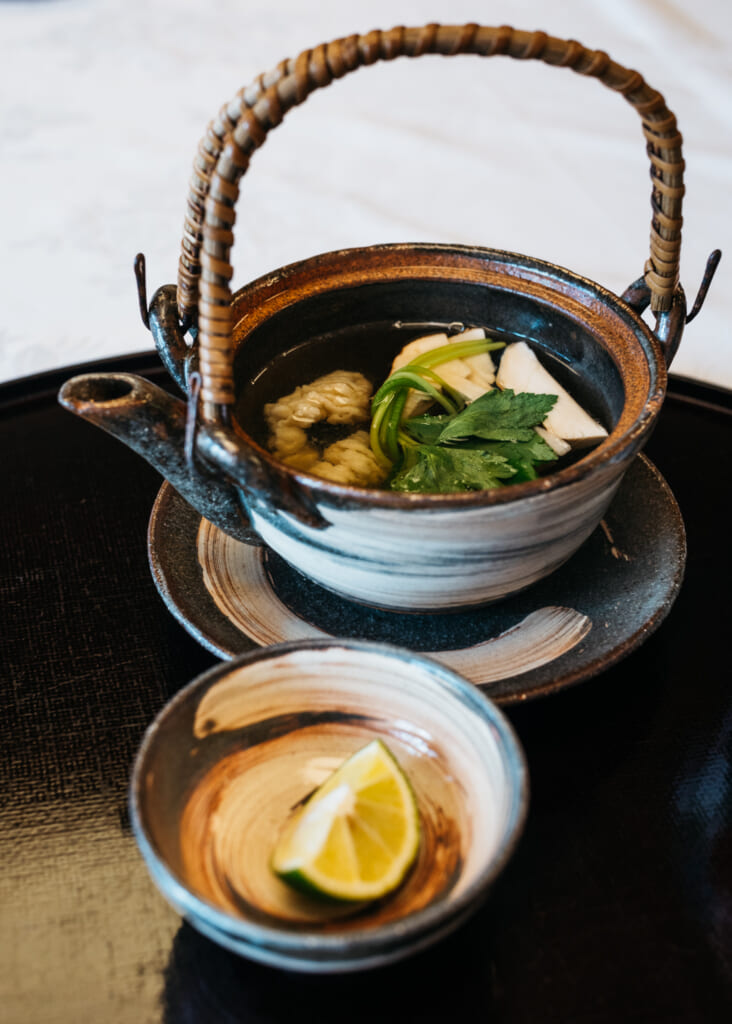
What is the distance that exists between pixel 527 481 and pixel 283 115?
0.44 meters

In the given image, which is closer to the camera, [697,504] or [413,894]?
[413,894]

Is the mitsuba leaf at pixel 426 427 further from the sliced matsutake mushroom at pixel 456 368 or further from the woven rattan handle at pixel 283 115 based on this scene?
the woven rattan handle at pixel 283 115

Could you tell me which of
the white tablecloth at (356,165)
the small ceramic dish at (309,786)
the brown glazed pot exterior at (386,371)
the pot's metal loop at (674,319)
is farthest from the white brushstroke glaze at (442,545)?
the white tablecloth at (356,165)

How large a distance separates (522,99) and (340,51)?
2181mm

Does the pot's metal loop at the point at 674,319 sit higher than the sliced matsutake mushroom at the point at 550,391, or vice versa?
the pot's metal loop at the point at 674,319

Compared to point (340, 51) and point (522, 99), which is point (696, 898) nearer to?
point (340, 51)

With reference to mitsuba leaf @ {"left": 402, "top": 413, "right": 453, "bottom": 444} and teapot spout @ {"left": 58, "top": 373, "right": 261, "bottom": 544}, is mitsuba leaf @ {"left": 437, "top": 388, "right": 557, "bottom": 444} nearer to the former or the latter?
mitsuba leaf @ {"left": 402, "top": 413, "right": 453, "bottom": 444}

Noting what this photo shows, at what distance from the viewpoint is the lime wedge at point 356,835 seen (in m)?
0.72

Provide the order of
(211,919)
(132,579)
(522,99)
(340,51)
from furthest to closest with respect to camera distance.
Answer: (522,99) → (132,579) → (340,51) → (211,919)

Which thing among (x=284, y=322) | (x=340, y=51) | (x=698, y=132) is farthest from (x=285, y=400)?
(x=698, y=132)

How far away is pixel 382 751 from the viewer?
2.61 ft

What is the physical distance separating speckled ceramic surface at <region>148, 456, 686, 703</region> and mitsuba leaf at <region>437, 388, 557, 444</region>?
17cm

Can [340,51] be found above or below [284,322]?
above

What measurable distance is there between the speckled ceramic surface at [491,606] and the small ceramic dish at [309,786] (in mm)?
124
